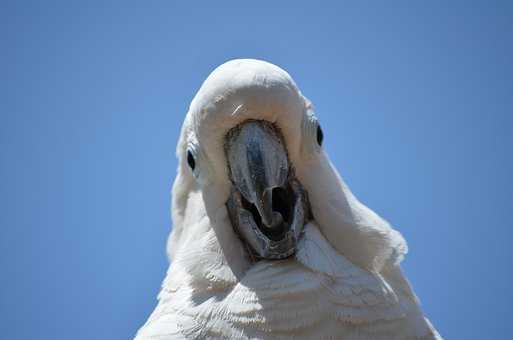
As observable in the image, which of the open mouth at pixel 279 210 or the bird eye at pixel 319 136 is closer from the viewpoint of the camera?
the open mouth at pixel 279 210

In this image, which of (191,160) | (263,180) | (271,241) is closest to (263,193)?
(263,180)

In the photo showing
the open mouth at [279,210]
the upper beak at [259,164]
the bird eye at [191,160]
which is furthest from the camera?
the bird eye at [191,160]

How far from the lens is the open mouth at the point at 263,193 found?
2.90 m

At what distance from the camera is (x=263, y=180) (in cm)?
287

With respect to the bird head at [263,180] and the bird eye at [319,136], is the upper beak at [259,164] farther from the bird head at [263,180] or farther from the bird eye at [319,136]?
the bird eye at [319,136]

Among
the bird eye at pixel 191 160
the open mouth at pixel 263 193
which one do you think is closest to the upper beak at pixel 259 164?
the open mouth at pixel 263 193

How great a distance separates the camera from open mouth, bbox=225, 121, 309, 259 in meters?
2.90

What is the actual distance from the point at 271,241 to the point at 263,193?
0.32 meters

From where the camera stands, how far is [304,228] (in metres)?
3.16

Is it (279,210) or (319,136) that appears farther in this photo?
(319,136)

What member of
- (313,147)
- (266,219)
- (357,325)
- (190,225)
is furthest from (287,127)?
(357,325)

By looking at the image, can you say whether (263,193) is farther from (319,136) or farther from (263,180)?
(319,136)

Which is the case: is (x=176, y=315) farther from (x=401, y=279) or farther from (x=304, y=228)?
(x=401, y=279)

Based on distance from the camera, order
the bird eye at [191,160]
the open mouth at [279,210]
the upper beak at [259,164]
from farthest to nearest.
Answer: the bird eye at [191,160], the open mouth at [279,210], the upper beak at [259,164]
